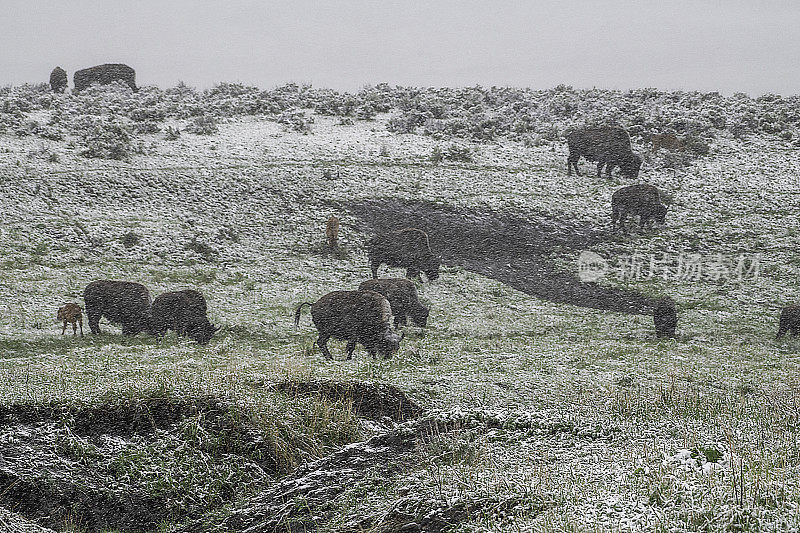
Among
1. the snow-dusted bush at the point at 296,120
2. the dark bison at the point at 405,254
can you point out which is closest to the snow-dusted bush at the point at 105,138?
the snow-dusted bush at the point at 296,120

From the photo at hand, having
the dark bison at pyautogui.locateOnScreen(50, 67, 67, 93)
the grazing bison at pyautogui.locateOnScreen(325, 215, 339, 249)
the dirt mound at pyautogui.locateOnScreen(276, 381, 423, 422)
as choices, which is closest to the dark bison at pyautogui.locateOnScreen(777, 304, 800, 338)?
the dirt mound at pyautogui.locateOnScreen(276, 381, 423, 422)

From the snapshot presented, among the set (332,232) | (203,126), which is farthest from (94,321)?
(203,126)

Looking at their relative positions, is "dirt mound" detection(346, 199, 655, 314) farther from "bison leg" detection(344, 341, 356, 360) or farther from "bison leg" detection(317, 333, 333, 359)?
"bison leg" detection(317, 333, 333, 359)

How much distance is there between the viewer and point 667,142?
37312 millimetres

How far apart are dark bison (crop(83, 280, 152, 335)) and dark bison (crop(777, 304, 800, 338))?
17.2 m

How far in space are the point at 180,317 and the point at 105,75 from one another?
3947cm

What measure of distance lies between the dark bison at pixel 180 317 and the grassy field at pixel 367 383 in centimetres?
54

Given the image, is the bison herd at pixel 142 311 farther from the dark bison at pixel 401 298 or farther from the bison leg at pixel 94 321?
the dark bison at pixel 401 298

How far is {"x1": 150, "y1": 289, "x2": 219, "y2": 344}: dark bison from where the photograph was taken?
667 inches

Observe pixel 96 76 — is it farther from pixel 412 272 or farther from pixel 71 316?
pixel 71 316

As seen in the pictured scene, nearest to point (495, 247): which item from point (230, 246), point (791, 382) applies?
point (230, 246)

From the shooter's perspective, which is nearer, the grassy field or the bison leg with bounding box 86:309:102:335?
the grassy field

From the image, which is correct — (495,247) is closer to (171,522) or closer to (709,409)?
(709,409)

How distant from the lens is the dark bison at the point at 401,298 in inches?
722
